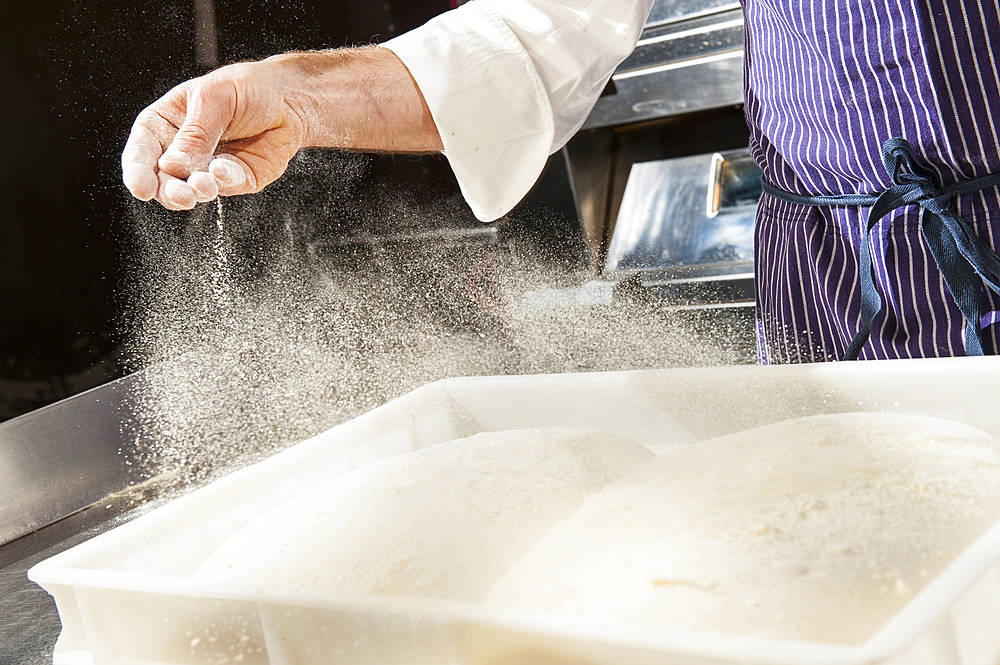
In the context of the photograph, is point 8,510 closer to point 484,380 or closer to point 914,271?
point 484,380

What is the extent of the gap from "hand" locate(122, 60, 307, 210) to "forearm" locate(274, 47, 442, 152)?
4 cm

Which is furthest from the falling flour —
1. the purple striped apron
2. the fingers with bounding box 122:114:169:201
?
the fingers with bounding box 122:114:169:201

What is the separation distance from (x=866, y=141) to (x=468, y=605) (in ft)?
2.57

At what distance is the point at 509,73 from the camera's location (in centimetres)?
103

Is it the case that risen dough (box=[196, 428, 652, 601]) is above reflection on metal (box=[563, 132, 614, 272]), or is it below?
above

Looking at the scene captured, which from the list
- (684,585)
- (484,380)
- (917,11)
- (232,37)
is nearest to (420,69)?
(484,380)

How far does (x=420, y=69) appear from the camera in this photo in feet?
3.29

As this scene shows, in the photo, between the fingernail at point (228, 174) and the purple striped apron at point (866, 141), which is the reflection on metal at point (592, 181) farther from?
the fingernail at point (228, 174)

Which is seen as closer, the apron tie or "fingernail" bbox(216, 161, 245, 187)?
"fingernail" bbox(216, 161, 245, 187)

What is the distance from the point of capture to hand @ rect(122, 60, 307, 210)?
66 centimetres

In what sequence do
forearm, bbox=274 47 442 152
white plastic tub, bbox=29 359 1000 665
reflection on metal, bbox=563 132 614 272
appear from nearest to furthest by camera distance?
white plastic tub, bbox=29 359 1000 665
forearm, bbox=274 47 442 152
reflection on metal, bbox=563 132 614 272

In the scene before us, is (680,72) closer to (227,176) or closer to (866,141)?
(866,141)

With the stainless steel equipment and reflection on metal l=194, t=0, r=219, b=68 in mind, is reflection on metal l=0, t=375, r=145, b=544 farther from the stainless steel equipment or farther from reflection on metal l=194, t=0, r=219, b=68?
the stainless steel equipment

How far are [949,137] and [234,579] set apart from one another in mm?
804
